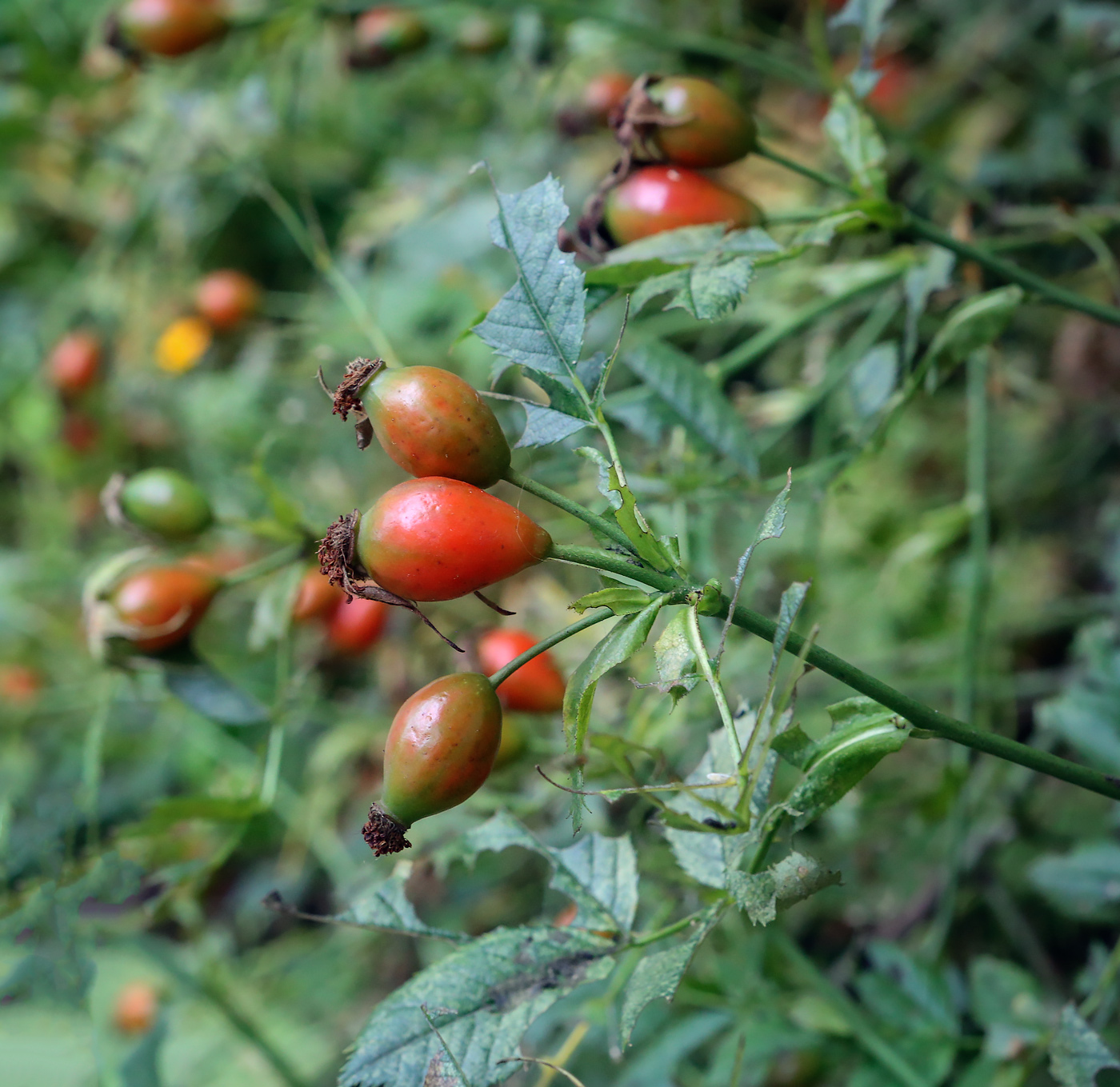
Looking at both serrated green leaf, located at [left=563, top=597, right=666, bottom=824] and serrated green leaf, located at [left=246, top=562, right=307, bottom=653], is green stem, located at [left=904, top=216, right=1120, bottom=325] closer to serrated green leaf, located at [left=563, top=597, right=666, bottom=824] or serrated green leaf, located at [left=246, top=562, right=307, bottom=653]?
serrated green leaf, located at [left=563, top=597, right=666, bottom=824]

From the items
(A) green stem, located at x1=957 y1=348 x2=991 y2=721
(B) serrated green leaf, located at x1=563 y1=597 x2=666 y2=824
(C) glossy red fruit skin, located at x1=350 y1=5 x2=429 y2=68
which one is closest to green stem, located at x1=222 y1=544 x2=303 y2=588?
(B) serrated green leaf, located at x1=563 y1=597 x2=666 y2=824

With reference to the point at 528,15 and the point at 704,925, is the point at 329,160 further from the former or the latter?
the point at 704,925

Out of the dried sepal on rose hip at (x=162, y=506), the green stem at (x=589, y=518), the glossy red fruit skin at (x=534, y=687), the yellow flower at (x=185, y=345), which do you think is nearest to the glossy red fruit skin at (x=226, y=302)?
the yellow flower at (x=185, y=345)

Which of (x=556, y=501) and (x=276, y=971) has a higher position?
(x=556, y=501)

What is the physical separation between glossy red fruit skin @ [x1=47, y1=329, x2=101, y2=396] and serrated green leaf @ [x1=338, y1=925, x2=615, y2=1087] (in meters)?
1.47

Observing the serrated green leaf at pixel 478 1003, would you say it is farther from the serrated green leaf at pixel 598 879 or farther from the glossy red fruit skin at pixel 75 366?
the glossy red fruit skin at pixel 75 366

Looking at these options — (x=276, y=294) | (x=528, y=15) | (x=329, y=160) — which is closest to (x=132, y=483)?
(x=528, y=15)

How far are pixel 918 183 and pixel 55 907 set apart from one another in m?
1.22

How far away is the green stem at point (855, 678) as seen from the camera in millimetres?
456

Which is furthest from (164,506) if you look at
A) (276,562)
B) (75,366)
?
(75,366)

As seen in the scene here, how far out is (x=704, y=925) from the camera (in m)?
0.49

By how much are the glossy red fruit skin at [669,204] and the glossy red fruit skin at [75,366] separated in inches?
52.6

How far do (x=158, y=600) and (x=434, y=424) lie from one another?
523 millimetres

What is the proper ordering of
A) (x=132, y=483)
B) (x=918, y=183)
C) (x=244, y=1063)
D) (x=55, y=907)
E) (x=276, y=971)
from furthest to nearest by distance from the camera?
(x=276, y=971) → (x=244, y=1063) → (x=918, y=183) → (x=132, y=483) → (x=55, y=907)
